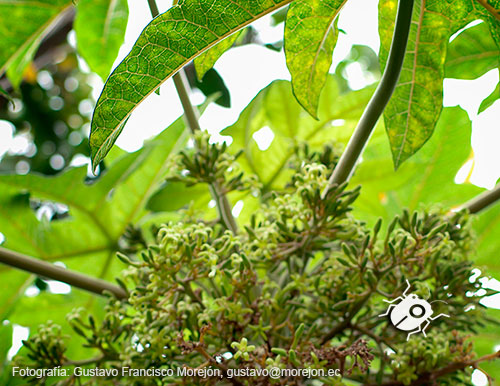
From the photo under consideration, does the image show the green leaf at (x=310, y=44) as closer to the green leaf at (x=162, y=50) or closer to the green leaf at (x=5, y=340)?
the green leaf at (x=162, y=50)

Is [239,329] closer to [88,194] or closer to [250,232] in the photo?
[250,232]

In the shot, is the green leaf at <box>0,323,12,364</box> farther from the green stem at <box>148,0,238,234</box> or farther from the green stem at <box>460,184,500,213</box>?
the green stem at <box>460,184,500,213</box>

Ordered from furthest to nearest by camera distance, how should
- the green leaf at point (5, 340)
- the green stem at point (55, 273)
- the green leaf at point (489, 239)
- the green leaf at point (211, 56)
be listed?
1. the green leaf at point (489, 239)
2. the green leaf at point (5, 340)
3. the green stem at point (55, 273)
4. the green leaf at point (211, 56)

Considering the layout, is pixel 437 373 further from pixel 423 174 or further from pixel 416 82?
pixel 423 174

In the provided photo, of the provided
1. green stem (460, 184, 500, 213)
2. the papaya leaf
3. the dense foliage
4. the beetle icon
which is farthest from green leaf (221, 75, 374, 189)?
the papaya leaf

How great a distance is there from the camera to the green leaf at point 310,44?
28.4 inches

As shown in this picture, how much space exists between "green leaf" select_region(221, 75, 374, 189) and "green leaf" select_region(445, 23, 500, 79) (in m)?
0.25

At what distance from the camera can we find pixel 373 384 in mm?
771

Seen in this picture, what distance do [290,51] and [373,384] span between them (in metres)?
0.51

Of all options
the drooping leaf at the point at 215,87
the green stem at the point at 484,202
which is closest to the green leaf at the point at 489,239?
the green stem at the point at 484,202

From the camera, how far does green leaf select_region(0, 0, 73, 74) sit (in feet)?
3.46

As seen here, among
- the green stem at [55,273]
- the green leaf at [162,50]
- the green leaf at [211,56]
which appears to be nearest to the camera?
the green leaf at [162,50]

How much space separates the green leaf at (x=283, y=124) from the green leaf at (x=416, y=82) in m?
0.45

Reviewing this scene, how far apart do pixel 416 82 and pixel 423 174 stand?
492mm
